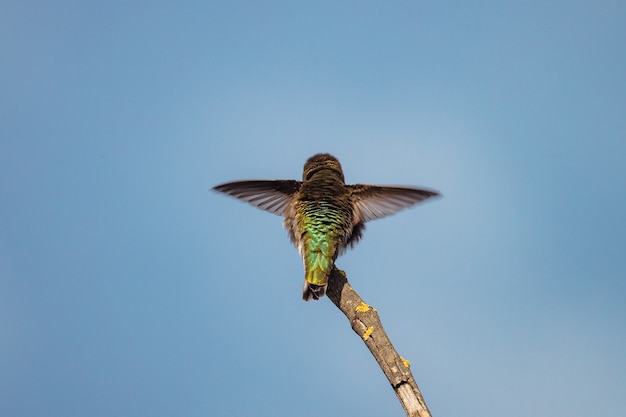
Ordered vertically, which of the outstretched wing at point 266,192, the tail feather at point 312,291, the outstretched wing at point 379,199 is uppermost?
the outstretched wing at point 266,192

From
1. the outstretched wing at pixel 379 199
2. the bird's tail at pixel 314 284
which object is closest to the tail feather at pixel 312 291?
the bird's tail at pixel 314 284

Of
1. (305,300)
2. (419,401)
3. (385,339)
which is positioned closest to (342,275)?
(305,300)

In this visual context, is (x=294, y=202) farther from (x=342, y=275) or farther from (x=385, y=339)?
(x=385, y=339)

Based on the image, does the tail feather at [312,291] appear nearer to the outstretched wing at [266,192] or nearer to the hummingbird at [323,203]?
the hummingbird at [323,203]

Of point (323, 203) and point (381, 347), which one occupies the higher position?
point (323, 203)

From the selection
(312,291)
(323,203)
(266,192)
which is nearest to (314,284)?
(312,291)

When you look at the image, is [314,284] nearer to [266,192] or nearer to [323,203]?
[323,203]
